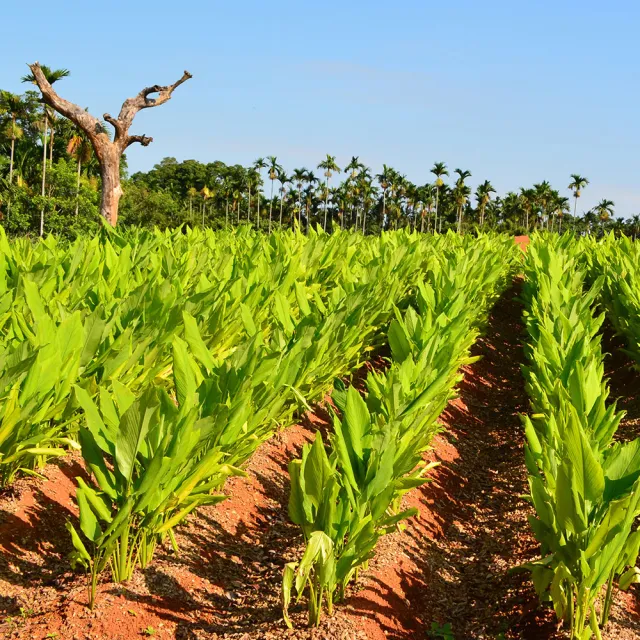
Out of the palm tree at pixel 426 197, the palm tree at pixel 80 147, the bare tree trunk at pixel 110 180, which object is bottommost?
the bare tree trunk at pixel 110 180

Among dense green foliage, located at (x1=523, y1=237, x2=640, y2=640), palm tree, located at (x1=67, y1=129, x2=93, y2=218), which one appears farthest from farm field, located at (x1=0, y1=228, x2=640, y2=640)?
palm tree, located at (x1=67, y1=129, x2=93, y2=218)

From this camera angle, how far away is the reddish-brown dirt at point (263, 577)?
2398 millimetres

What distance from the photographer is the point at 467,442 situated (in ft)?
17.4

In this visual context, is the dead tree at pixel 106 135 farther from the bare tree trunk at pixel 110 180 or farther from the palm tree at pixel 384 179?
the palm tree at pixel 384 179

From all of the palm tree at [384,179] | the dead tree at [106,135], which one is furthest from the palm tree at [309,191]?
the dead tree at [106,135]

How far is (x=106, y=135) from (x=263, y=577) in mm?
9606

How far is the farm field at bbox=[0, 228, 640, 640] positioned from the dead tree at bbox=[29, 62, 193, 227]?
6.86m

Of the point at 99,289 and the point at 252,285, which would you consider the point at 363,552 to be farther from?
the point at 252,285

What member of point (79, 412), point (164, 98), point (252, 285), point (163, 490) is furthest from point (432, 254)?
point (163, 490)

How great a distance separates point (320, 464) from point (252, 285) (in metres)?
2.41

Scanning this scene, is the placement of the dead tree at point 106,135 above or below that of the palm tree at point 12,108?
below

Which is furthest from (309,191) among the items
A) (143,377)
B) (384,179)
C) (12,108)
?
(143,377)

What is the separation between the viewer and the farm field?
2.42 meters

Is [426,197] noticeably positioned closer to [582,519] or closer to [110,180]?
[110,180]
